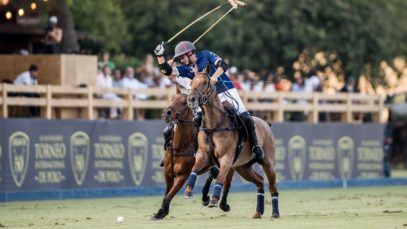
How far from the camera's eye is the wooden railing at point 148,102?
75.7 ft

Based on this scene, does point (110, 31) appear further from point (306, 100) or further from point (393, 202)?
point (393, 202)

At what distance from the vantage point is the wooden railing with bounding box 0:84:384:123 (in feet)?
75.7

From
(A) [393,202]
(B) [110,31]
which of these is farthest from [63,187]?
(B) [110,31]

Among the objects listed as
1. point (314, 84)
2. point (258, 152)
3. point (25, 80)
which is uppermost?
point (314, 84)

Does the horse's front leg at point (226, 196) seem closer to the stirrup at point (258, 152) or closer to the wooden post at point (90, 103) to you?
the stirrup at point (258, 152)

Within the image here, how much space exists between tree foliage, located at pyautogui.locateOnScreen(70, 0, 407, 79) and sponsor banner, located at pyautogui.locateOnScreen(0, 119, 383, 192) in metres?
10.3

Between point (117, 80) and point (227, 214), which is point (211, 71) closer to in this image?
point (227, 214)

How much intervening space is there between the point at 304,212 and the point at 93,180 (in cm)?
665

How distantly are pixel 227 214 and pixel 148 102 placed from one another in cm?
770

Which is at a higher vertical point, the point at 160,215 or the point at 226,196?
the point at 226,196

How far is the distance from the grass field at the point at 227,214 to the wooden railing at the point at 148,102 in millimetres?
2184

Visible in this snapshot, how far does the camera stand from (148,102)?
83.3 feet

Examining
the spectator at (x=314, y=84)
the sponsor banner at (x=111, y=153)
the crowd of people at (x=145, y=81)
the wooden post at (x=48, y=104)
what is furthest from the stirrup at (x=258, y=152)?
the spectator at (x=314, y=84)

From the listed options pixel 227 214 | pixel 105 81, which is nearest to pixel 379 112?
pixel 105 81
